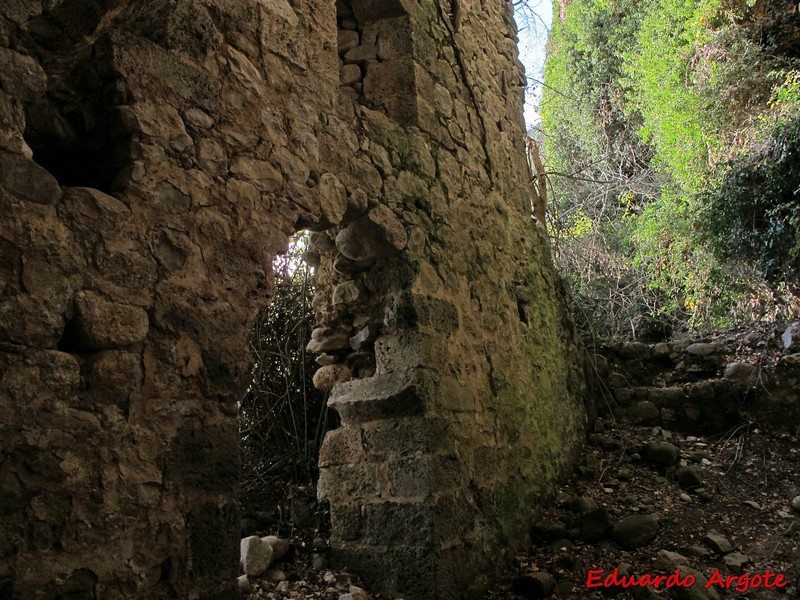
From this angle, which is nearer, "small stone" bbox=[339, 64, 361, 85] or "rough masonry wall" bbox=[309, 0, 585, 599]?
"rough masonry wall" bbox=[309, 0, 585, 599]

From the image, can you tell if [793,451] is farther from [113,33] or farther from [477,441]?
[113,33]

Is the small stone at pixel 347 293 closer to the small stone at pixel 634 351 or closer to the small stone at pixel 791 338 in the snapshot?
the small stone at pixel 634 351

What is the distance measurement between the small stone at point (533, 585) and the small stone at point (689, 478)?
1.71 m

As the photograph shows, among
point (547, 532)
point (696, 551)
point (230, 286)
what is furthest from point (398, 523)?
point (696, 551)

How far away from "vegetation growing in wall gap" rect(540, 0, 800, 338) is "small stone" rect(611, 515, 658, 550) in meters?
2.33

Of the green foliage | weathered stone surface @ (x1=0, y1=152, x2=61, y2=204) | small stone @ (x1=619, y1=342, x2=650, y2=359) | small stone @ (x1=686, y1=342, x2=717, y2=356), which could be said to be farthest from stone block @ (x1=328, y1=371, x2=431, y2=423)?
the green foliage

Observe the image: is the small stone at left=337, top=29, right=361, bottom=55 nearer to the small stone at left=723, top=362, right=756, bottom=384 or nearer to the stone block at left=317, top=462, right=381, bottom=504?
the stone block at left=317, top=462, right=381, bottom=504

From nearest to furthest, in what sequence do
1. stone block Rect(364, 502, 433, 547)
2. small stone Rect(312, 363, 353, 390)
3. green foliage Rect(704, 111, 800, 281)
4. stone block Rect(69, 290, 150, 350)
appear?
stone block Rect(69, 290, 150, 350)
stone block Rect(364, 502, 433, 547)
small stone Rect(312, 363, 353, 390)
green foliage Rect(704, 111, 800, 281)

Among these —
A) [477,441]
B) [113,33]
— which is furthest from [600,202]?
[113,33]

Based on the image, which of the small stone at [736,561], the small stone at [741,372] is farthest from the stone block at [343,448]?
the small stone at [741,372]

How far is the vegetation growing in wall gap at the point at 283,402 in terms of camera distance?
161 inches

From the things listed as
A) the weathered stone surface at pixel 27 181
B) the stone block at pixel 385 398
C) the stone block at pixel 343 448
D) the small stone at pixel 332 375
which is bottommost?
the stone block at pixel 343 448

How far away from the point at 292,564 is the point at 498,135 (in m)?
3.08

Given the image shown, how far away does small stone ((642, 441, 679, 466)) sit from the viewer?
4711 millimetres
